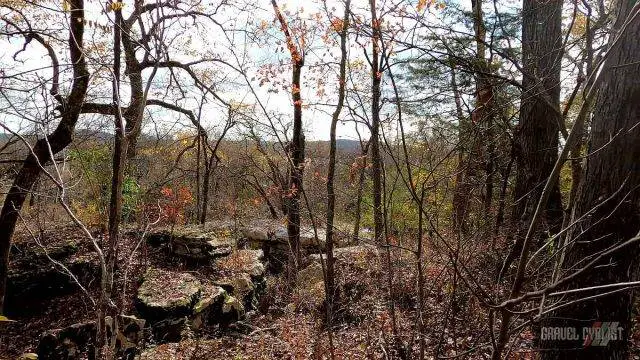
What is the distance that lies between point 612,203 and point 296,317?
22.8 ft

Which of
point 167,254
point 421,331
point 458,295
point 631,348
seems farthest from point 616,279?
point 167,254

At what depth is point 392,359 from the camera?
17.5 ft

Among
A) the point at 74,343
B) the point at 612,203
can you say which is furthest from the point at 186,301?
the point at 612,203

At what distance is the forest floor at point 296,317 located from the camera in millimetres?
5402

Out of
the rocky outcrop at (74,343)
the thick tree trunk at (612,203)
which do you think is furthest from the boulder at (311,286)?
the thick tree trunk at (612,203)

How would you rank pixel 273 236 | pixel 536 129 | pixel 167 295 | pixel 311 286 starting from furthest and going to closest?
pixel 273 236, pixel 311 286, pixel 167 295, pixel 536 129

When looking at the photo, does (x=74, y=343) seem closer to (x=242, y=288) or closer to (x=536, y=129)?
(x=242, y=288)

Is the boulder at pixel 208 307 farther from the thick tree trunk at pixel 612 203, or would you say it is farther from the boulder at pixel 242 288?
the thick tree trunk at pixel 612 203

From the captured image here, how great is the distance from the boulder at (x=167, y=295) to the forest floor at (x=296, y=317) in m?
0.41

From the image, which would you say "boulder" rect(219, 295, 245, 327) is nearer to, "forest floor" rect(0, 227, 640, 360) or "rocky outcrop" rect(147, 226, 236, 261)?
"forest floor" rect(0, 227, 640, 360)

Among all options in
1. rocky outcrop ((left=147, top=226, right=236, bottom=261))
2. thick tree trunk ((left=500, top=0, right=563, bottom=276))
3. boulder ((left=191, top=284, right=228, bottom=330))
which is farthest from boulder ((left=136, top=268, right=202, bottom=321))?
thick tree trunk ((left=500, top=0, right=563, bottom=276))

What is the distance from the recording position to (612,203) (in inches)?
101

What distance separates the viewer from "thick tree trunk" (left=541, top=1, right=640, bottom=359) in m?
2.48

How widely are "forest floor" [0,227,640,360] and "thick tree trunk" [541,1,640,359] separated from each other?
208cm
